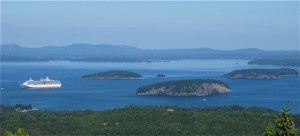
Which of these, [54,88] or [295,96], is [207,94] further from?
[54,88]

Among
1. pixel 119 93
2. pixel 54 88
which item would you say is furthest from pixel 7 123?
pixel 54 88

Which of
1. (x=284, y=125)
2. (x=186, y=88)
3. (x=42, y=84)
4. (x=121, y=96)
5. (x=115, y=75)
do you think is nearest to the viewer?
(x=284, y=125)

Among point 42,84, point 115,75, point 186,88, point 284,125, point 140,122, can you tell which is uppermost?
point 115,75

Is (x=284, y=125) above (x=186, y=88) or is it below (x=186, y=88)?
above

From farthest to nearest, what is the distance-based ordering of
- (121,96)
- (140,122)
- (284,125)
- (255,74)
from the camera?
(255,74), (121,96), (140,122), (284,125)

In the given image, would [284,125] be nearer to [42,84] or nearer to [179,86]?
[179,86]

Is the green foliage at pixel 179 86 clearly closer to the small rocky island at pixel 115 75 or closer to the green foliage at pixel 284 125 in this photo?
the small rocky island at pixel 115 75

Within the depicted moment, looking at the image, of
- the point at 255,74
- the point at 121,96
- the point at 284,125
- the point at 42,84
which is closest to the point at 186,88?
the point at 121,96
